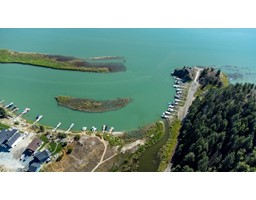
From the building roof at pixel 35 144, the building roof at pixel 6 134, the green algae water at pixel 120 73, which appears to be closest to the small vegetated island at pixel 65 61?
the green algae water at pixel 120 73

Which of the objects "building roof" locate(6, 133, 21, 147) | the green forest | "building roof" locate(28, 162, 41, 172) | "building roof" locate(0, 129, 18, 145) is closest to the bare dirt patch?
"building roof" locate(28, 162, 41, 172)

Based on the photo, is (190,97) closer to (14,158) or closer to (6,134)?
(14,158)

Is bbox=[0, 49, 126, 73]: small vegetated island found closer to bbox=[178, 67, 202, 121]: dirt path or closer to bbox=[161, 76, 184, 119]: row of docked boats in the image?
bbox=[161, 76, 184, 119]: row of docked boats

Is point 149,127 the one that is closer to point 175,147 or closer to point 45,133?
point 175,147

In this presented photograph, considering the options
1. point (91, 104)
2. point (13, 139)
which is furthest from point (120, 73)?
point (13, 139)

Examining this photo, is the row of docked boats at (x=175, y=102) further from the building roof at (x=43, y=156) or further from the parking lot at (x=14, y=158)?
the parking lot at (x=14, y=158)
